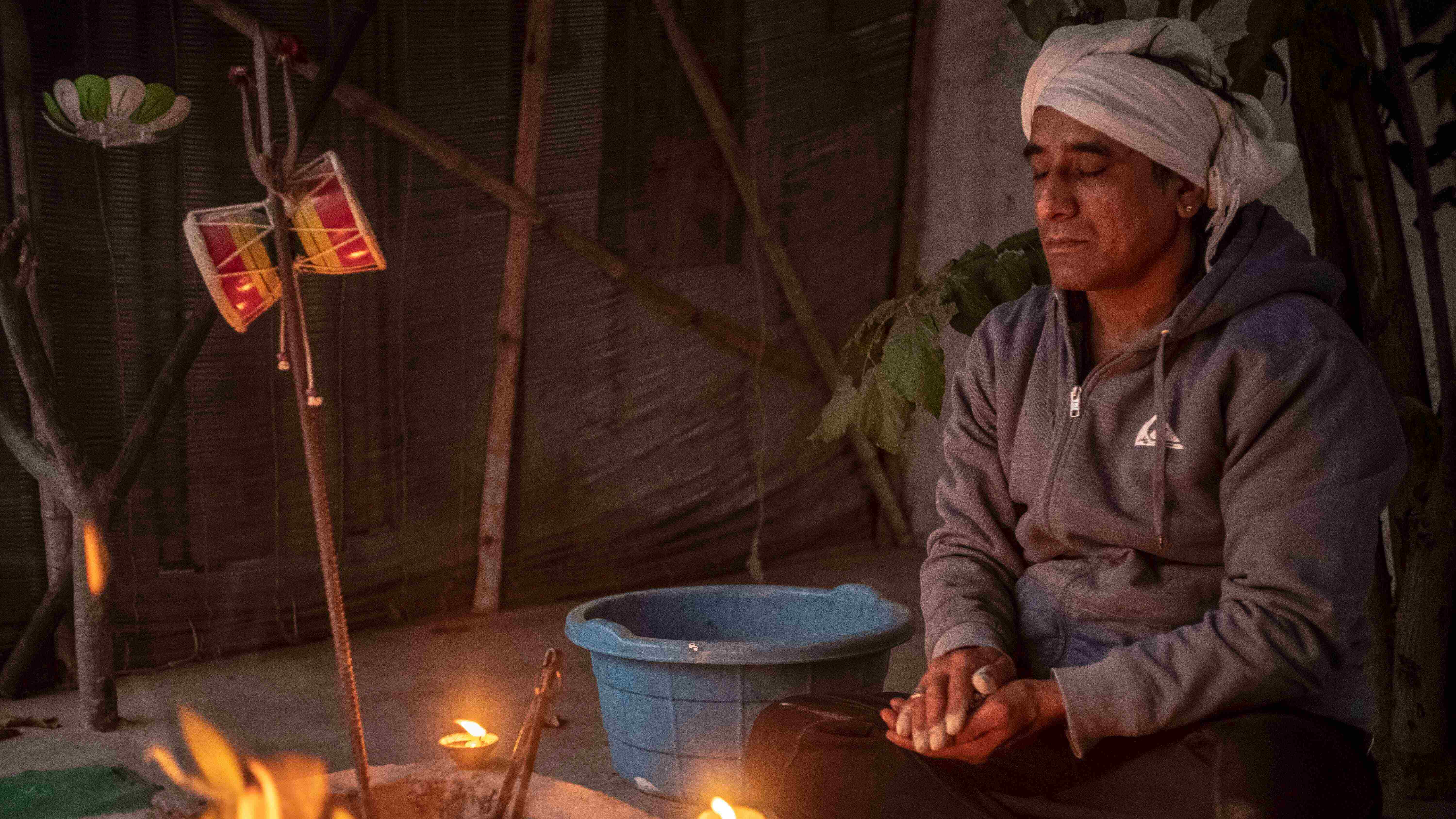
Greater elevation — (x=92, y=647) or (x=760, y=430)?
(x=760, y=430)

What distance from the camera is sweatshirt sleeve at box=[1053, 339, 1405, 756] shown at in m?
1.23

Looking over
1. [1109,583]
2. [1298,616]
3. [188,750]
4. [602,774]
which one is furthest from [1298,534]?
[188,750]

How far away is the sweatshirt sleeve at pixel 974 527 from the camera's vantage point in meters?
1.54

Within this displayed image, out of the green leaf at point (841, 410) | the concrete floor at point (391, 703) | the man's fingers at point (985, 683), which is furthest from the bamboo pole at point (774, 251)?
the man's fingers at point (985, 683)

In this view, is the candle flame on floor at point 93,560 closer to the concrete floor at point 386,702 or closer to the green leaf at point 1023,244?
the concrete floor at point 386,702

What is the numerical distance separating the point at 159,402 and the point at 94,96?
0.75 meters

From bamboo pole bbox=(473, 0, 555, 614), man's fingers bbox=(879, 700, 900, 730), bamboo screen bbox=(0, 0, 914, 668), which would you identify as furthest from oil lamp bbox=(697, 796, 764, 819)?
bamboo pole bbox=(473, 0, 555, 614)

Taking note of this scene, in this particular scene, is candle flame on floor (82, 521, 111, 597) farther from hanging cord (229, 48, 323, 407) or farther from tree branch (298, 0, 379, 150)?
hanging cord (229, 48, 323, 407)

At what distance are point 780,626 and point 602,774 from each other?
18.9 inches

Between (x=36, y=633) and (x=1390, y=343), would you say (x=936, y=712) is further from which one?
(x=36, y=633)

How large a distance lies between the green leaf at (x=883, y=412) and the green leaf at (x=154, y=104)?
198 cm

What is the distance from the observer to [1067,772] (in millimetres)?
1398

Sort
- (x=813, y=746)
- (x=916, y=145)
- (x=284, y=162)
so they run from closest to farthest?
(x=813, y=746), (x=284, y=162), (x=916, y=145)

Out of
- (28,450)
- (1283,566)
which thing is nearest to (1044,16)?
(1283,566)
